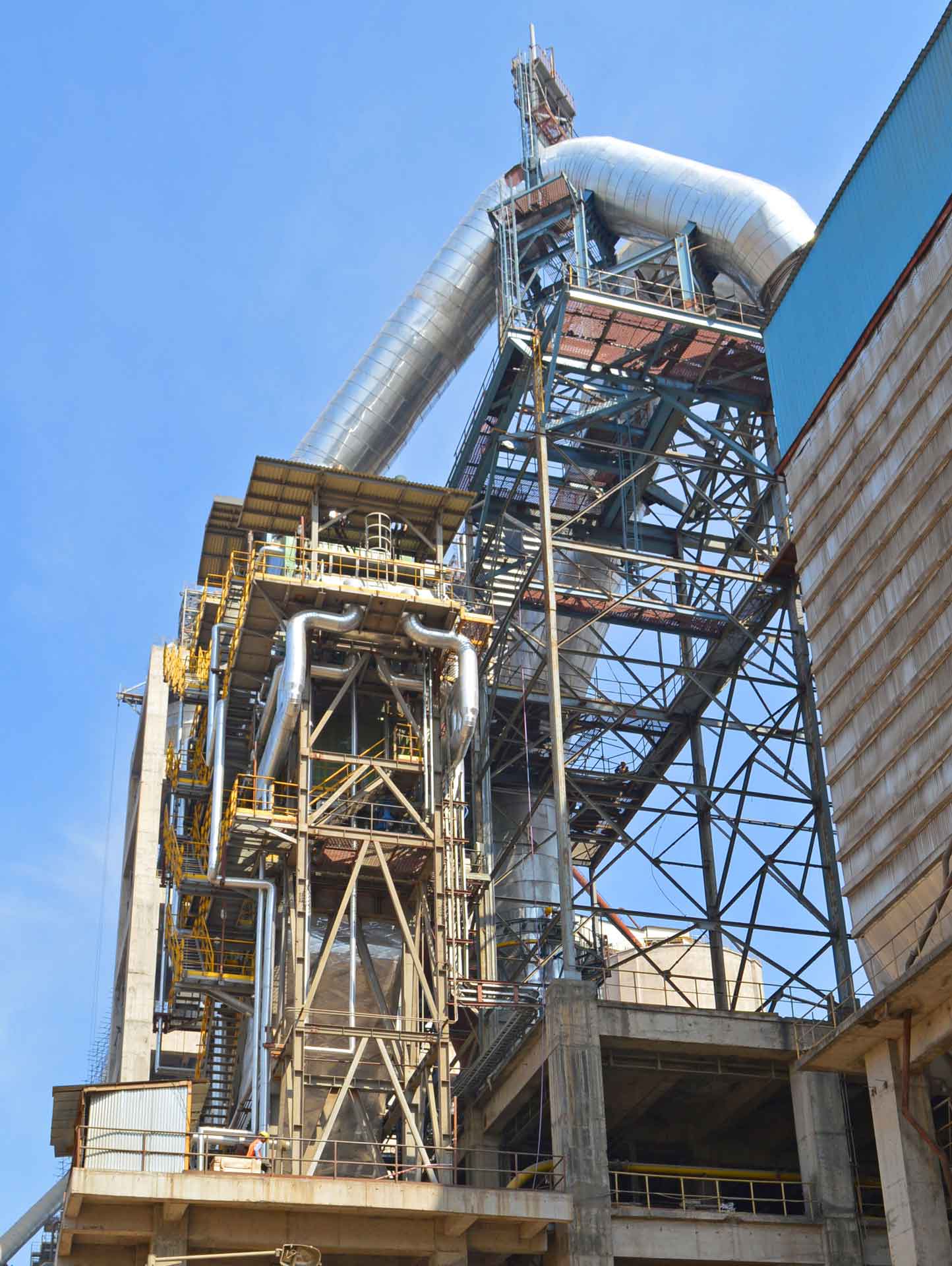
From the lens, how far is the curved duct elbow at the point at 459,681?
34812mm

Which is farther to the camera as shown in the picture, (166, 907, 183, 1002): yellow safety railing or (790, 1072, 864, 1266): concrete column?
(166, 907, 183, 1002): yellow safety railing

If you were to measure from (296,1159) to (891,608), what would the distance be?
49.1 feet

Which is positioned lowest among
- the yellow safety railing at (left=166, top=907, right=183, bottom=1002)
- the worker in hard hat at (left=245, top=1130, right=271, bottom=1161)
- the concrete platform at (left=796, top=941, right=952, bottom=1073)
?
the worker in hard hat at (left=245, top=1130, right=271, bottom=1161)

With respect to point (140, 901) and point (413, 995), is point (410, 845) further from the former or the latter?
point (140, 901)

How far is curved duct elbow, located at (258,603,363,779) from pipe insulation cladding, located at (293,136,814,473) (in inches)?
682

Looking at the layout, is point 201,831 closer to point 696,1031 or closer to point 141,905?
point 696,1031

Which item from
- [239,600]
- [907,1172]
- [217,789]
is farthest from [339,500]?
[907,1172]

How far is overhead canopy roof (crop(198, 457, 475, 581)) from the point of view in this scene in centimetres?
3694

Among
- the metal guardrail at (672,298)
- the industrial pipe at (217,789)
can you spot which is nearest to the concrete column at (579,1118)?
the industrial pipe at (217,789)

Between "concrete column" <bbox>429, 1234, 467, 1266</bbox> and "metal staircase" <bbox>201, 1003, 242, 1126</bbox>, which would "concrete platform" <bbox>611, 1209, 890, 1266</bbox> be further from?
"metal staircase" <bbox>201, 1003, 242, 1126</bbox>

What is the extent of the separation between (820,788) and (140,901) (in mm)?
26744

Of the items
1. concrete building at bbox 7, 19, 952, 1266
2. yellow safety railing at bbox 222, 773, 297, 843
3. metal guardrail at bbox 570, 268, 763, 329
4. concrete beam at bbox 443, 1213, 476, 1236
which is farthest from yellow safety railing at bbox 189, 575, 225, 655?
concrete beam at bbox 443, 1213, 476, 1236

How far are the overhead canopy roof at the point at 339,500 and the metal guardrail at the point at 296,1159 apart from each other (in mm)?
13873

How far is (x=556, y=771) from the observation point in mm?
35281
